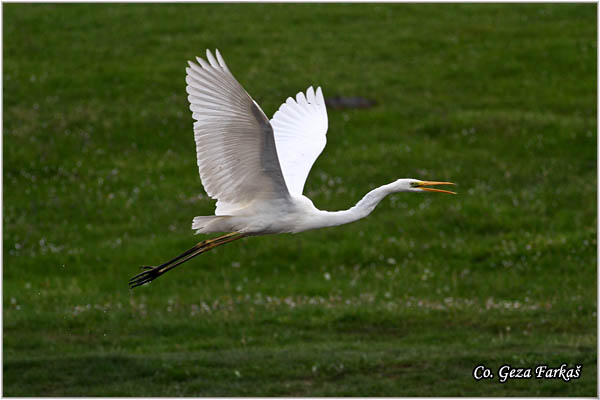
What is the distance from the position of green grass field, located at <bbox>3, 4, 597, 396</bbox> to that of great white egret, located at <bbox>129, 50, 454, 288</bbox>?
2.88m

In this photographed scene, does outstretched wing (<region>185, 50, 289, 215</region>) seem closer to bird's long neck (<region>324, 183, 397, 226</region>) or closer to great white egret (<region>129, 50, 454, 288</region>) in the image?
great white egret (<region>129, 50, 454, 288</region>)

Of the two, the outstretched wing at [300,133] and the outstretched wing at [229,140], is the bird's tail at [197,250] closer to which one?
the outstretched wing at [229,140]

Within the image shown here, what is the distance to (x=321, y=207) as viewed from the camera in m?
14.1

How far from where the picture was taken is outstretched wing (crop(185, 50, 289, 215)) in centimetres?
530

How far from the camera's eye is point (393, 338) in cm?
1034

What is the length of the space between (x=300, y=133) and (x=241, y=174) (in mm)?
1574

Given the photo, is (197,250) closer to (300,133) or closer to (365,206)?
(365,206)

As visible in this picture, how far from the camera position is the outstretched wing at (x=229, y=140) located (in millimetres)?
5305

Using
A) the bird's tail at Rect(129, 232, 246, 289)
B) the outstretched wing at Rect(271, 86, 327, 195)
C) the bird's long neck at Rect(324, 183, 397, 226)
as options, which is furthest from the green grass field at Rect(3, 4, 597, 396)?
the bird's long neck at Rect(324, 183, 397, 226)

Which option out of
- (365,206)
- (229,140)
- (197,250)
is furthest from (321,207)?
(229,140)

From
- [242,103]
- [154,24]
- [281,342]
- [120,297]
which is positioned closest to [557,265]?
[281,342]

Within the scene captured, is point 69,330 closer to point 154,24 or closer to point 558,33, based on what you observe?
point 154,24

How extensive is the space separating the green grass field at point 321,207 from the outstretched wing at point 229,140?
3.10 m

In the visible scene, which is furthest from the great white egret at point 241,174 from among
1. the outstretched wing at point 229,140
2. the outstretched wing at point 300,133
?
the outstretched wing at point 300,133
